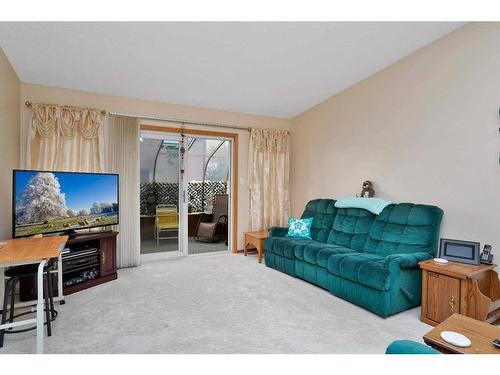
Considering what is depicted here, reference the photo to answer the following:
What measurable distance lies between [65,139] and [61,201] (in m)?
1.02

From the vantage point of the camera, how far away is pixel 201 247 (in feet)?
16.6

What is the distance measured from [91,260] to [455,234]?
4036 millimetres

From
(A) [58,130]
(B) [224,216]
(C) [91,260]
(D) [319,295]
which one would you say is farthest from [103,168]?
(D) [319,295]

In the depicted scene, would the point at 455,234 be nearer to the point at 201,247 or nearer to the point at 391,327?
the point at 391,327

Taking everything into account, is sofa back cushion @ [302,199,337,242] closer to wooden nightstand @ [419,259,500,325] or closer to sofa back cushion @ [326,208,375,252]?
sofa back cushion @ [326,208,375,252]

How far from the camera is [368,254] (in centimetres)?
290

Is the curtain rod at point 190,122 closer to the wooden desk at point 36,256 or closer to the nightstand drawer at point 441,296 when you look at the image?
the wooden desk at point 36,256

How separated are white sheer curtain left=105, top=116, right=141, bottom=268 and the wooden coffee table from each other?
3640 mm

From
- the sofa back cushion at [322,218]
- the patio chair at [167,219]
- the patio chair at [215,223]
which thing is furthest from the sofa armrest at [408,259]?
the patio chair at [215,223]

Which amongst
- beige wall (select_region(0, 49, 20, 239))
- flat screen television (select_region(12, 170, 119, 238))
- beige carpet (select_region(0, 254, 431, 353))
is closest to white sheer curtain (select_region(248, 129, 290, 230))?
beige carpet (select_region(0, 254, 431, 353))

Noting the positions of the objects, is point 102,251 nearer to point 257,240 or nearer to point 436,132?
point 257,240

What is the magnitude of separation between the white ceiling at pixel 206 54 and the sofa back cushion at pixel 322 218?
175 cm

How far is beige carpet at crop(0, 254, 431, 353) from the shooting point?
1927mm

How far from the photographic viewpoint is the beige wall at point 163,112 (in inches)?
130
